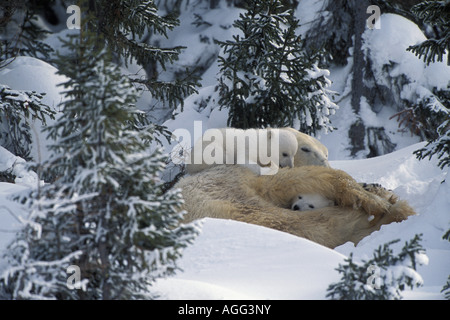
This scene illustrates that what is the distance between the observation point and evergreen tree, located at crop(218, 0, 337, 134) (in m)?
7.14

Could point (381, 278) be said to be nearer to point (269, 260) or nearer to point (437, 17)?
point (269, 260)

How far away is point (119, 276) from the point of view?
2.54 meters

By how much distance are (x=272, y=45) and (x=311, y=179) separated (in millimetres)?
2436

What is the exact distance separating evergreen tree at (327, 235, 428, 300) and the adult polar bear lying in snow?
7.66 feet

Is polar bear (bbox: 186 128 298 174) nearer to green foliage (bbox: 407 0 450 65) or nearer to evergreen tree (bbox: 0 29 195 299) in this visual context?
green foliage (bbox: 407 0 450 65)

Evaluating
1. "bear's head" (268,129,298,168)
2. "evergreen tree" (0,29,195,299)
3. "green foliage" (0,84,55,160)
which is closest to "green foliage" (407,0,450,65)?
"bear's head" (268,129,298,168)

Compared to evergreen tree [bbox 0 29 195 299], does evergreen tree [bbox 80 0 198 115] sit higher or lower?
higher

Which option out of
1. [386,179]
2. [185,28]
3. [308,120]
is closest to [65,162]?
[386,179]

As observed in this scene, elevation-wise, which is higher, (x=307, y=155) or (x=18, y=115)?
(x=18, y=115)

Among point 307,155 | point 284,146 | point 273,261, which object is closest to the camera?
point 273,261

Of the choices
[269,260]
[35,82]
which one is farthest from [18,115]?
[269,260]

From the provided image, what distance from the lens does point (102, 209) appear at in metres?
2.51

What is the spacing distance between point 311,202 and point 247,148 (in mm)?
970

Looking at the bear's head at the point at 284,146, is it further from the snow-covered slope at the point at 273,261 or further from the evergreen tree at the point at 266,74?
the evergreen tree at the point at 266,74
